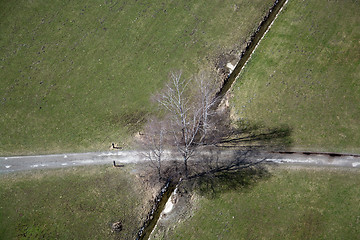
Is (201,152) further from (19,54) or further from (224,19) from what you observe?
(19,54)

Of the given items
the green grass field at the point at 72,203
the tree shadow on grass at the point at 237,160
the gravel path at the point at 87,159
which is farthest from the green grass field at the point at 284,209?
the green grass field at the point at 72,203

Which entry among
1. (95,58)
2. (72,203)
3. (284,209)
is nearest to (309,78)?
(284,209)

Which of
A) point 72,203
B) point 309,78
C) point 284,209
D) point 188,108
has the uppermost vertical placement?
point 309,78

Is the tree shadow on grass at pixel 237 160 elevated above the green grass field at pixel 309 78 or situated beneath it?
situated beneath

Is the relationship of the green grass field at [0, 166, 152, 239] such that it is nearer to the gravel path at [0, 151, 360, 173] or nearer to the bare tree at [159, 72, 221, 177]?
the gravel path at [0, 151, 360, 173]

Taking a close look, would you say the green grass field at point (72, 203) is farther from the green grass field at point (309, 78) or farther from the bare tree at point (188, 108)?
the green grass field at point (309, 78)

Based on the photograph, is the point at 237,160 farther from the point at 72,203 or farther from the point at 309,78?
the point at 72,203

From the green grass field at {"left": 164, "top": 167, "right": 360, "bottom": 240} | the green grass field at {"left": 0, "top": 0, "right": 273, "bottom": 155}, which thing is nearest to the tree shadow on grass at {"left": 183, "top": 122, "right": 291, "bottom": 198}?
the green grass field at {"left": 164, "top": 167, "right": 360, "bottom": 240}
